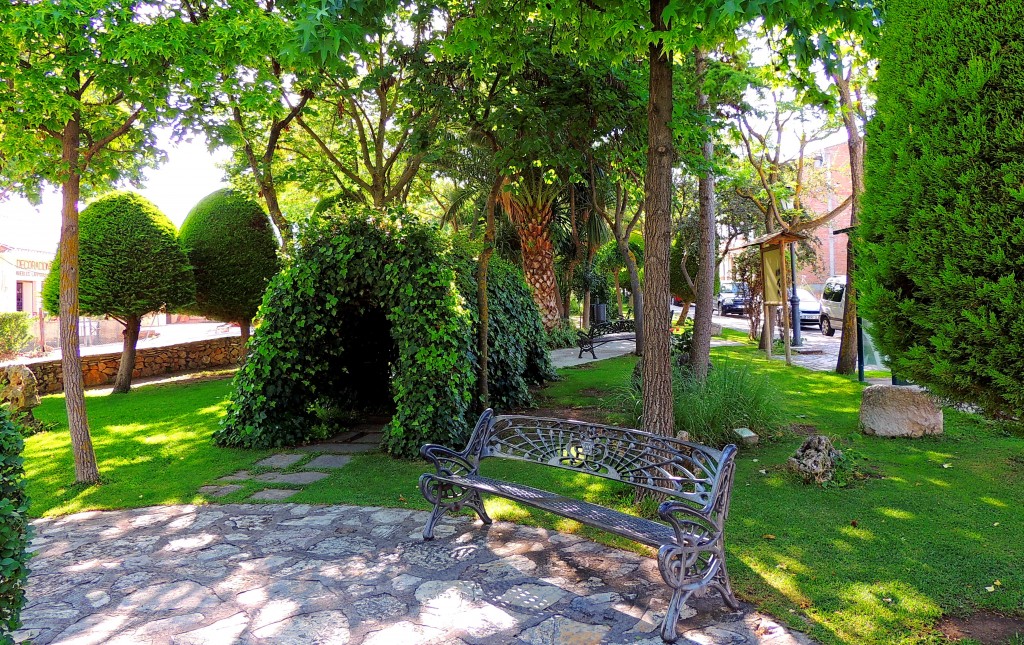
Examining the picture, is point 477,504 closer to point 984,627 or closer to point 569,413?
point 984,627

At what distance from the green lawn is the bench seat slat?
1.72 ft

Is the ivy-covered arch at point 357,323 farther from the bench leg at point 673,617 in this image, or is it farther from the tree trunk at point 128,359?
the tree trunk at point 128,359

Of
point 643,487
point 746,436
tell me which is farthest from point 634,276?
point 643,487

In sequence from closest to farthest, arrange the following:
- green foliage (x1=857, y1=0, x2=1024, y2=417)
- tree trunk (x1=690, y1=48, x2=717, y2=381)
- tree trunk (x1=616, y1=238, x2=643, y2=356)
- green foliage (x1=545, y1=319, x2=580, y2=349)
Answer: green foliage (x1=857, y1=0, x2=1024, y2=417) → tree trunk (x1=690, y1=48, x2=717, y2=381) → tree trunk (x1=616, y1=238, x2=643, y2=356) → green foliage (x1=545, y1=319, x2=580, y2=349)

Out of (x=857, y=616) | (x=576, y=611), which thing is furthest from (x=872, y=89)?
(x=576, y=611)

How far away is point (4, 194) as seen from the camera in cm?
780

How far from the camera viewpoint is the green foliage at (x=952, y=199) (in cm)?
242

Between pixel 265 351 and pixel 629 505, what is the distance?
13.7ft

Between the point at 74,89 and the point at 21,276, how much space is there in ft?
109

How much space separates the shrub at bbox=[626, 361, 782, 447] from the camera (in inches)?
241

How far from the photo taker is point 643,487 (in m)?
3.81

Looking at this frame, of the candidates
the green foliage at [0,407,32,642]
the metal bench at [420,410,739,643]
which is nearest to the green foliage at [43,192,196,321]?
the metal bench at [420,410,739,643]

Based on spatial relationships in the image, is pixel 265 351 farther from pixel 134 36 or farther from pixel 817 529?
pixel 817 529

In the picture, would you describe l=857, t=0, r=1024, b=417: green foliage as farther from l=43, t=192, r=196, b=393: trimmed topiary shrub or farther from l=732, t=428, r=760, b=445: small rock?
l=43, t=192, r=196, b=393: trimmed topiary shrub
